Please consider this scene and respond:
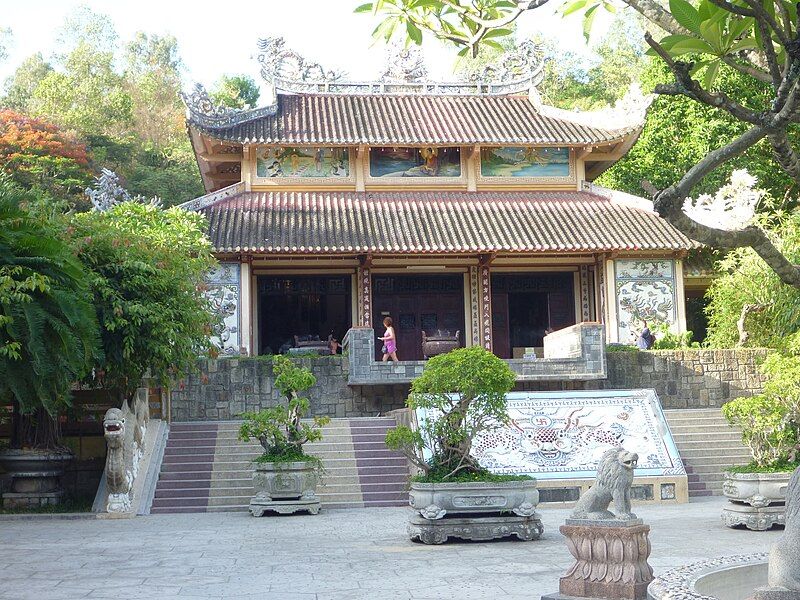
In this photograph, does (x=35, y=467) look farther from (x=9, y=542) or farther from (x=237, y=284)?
(x=237, y=284)

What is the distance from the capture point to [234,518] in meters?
12.1

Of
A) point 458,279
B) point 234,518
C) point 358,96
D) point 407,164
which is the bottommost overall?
point 234,518

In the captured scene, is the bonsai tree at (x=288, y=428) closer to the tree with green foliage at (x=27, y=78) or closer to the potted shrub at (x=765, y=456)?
the potted shrub at (x=765, y=456)

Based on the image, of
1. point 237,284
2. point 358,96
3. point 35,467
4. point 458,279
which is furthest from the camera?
point 358,96

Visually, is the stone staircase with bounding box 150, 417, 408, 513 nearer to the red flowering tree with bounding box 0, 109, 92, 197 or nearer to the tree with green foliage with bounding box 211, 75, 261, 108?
the red flowering tree with bounding box 0, 109, 92, 197

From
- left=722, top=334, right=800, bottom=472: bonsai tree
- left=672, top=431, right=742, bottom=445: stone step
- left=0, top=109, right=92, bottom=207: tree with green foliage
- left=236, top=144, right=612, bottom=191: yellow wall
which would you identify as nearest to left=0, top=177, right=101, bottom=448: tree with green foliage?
left=722, top=334, right=800, bottom=472: bonsai tree

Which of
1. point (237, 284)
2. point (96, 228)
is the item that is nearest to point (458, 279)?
point (237, 284)

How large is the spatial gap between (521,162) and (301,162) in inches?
201

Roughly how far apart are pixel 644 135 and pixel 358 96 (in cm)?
761

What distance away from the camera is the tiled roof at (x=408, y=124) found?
21.9m

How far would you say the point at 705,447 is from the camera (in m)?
15.7

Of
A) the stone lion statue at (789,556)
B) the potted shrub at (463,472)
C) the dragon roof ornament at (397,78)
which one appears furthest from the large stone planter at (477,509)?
the dragon roof ornament at (397,78)

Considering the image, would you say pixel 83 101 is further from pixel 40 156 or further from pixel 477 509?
pixel 477 509

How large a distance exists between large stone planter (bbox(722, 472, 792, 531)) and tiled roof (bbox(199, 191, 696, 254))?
10.3 m
